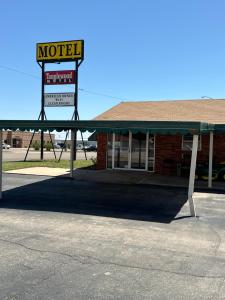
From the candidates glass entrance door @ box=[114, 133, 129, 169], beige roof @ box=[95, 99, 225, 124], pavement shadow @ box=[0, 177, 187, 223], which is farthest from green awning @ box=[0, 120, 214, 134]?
glass entrance door @ box=[114, 133, 129, 169]

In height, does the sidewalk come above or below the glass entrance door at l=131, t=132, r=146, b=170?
below

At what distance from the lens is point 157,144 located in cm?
2092

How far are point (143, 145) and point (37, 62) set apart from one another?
36.7 feet

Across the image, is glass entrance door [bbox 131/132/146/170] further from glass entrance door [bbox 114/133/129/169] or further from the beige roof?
the beige roof

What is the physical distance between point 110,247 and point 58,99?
2171 centimetres

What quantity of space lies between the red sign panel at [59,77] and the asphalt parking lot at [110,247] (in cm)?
1576

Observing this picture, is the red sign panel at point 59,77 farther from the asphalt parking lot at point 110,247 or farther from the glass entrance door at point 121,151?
the asphalt parking lot at point 110,247

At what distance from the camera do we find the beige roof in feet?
66.1

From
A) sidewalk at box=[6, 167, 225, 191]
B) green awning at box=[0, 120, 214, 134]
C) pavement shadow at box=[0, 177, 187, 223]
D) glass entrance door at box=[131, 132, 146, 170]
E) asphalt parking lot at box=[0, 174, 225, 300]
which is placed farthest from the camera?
glass entrance door at box=[131, 132, 146, 170]

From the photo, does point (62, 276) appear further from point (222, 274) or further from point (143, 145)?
point (143, 145)

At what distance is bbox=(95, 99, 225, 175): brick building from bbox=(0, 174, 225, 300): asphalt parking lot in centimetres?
732

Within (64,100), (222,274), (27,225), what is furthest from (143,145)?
(222,274)

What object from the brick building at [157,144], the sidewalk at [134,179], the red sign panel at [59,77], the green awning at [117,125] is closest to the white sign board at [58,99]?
the red sign panel at [59,77]

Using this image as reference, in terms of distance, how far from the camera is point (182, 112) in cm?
2178
